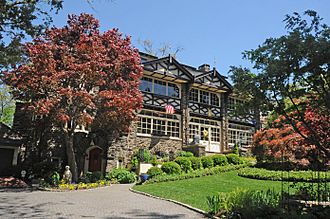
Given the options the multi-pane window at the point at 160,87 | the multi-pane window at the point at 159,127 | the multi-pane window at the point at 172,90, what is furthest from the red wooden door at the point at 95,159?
the multi-pane window at the point at 172,90

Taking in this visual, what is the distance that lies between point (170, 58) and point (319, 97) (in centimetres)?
1682

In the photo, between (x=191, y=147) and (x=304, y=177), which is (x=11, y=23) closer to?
(x=304, y=177)

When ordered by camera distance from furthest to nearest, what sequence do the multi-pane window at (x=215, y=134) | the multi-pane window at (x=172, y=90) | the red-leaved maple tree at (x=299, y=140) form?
the multi-pane window at (x=215, y=134) < the multi-pane window at (x=172, y=90) < the red-leaved maple tree at (x=299, y=140)

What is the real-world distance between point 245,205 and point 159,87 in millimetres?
16023

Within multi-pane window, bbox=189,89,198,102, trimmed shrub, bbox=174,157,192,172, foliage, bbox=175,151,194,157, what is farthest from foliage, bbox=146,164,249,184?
multi-pane window, bbox=189,89,198,102

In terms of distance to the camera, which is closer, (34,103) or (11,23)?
(11,23)

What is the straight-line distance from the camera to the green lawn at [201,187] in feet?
35.9

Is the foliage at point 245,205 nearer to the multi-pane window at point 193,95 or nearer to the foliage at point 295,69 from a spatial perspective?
the foliage at point 295,69

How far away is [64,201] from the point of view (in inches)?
406

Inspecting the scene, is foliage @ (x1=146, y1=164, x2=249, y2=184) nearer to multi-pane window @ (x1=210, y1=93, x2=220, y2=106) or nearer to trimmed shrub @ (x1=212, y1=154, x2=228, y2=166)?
trimmed shrub @ (x1=212, y1=154, x2=228, y2=166)

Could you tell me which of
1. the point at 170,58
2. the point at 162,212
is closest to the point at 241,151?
the point at 170,58

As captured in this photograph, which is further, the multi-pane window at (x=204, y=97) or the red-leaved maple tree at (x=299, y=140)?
the multi-pane window at (x=204, y=97)

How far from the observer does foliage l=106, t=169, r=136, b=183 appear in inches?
667

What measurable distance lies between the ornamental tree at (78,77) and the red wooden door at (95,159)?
2.82 metres
